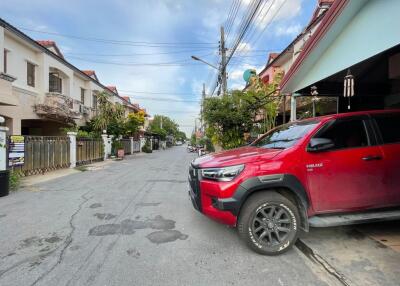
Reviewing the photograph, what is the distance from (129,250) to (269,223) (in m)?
2.00

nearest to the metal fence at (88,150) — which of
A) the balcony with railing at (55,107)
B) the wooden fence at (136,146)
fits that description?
the balcony with railing at (55,107)

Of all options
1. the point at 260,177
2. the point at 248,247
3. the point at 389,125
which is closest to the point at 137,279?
the point at 248,247

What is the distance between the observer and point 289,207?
411 cm

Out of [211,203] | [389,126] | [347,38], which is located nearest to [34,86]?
[211,203]

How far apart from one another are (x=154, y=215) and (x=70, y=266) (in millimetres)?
2488

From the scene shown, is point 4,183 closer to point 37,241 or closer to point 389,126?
point 37,241

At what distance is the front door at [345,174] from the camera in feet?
13.8

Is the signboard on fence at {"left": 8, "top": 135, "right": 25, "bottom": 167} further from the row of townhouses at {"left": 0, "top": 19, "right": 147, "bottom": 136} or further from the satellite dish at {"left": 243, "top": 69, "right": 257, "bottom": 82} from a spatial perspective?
the satellite dish at {"left": 243, "top": 69, "right": 257, "bottom": 82}

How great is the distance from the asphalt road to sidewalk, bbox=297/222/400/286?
0.22 meters

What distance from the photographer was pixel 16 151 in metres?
11.6

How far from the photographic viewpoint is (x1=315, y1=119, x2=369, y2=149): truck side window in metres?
4.48

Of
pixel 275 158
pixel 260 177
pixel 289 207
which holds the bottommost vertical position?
pixel 289 207

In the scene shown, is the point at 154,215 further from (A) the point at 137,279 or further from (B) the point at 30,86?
(B) the point at 30,86

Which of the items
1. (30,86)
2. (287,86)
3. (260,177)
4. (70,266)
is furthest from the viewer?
(30,86)
